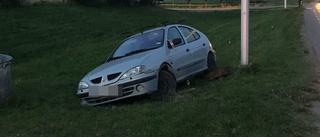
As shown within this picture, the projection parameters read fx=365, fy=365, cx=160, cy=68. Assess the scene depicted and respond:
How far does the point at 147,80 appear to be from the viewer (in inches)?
250

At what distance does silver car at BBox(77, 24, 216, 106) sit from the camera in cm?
634

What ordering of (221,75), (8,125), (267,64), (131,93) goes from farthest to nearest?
(267,64) → (221,75) → (131,93) → (8,125)

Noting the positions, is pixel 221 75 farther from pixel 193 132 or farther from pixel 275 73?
pixel 193 132

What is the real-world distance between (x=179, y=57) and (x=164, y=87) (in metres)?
0.96

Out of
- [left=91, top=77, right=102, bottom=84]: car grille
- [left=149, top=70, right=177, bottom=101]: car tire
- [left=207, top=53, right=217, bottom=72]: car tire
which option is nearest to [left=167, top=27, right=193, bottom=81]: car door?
[left=149, top=70, right=177, bottom=101]: car tire

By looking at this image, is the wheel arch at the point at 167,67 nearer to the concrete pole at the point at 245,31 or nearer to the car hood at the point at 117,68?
the car hood at the point at 117,68

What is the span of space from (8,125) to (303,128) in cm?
410

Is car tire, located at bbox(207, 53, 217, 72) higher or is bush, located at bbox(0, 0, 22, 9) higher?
bush, located at bbox(0, 0, 22, 9)

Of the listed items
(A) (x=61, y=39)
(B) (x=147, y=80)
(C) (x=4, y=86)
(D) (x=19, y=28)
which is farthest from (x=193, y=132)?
(D) (x=19, y=28)

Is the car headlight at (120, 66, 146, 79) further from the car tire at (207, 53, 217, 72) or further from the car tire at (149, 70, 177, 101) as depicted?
the car tire at (207, 53, 217, 72)

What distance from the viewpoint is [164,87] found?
6.72m

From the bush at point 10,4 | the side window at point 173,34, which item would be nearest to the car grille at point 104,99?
the side window at point 173,34

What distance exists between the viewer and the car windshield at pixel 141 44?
749 centimetres

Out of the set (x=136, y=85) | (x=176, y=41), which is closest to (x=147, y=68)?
(x=136, y=85)
